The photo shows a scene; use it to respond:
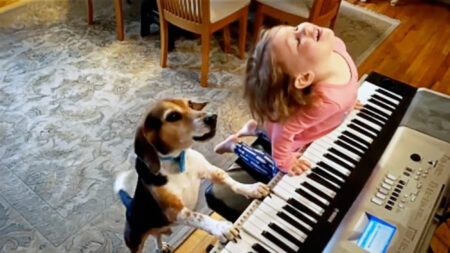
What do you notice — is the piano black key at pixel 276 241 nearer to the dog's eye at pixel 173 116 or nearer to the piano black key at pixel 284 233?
the piano black key at pixel 284 233

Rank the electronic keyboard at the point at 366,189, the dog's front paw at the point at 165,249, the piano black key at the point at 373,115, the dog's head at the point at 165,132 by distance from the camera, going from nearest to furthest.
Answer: the electronic keyboard at the point at 366,189, the dog's head at the point at 165,132, the piano black key at the point at 373,115, the dog's front paw at the point at 165,249

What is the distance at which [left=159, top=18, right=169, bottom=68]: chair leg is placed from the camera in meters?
2.76

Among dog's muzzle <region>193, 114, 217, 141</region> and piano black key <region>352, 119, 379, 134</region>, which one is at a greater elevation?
piano black key <region>352, 119, 379, 134</region>

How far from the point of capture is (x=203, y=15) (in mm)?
2523

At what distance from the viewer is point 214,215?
1992 mm

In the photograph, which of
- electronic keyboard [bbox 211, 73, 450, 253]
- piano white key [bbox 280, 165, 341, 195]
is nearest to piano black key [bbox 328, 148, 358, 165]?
electronic keyboard [bbox 211, 73, 450, 253]

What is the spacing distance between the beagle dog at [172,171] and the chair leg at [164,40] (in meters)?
1.44

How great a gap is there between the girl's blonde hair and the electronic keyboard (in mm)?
139

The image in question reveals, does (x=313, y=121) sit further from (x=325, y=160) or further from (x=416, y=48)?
(x=416, y=48)

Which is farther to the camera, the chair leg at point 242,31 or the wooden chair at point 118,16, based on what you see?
the wooden chair at point 118,16

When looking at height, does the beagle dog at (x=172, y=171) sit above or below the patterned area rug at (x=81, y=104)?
above

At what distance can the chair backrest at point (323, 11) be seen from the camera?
2600mm

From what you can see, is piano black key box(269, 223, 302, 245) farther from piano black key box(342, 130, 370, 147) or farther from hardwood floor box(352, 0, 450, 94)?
hardwood floor box(352, 0, 450, 94)

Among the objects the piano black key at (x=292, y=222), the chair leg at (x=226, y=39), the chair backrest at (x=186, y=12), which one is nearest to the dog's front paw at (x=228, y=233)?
the piano black key at (x=292, y=222)
